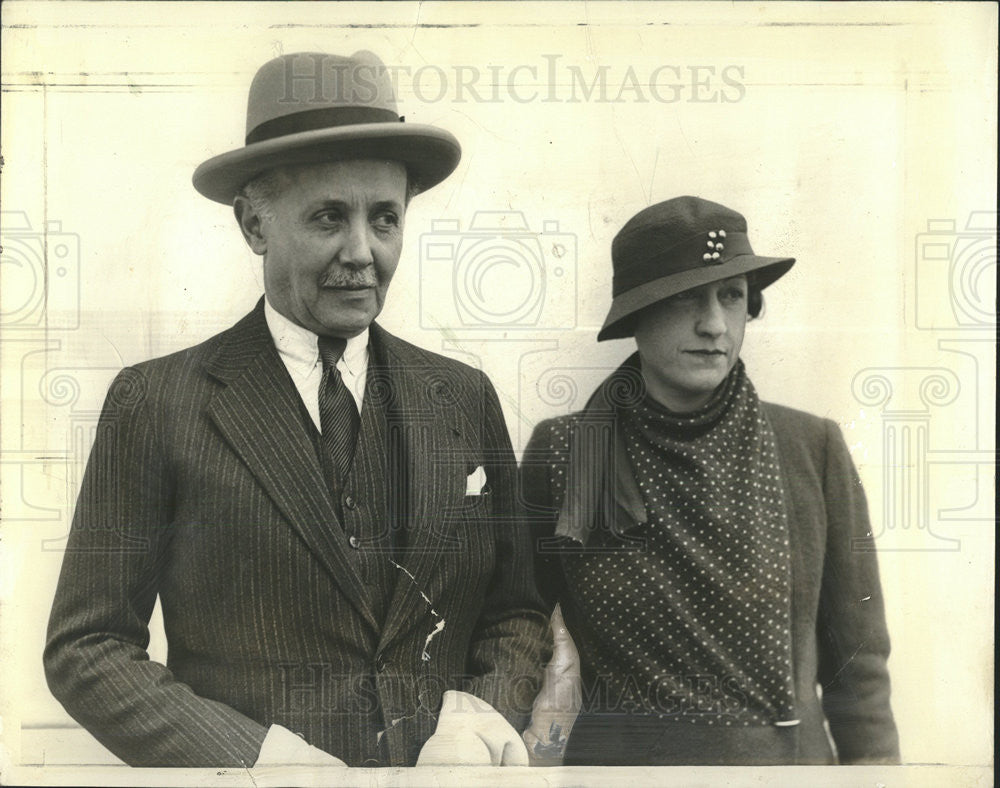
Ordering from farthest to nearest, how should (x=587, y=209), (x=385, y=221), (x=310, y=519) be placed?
(x=587, y=209)
(x=385, y=221)
(x=310, y=519)

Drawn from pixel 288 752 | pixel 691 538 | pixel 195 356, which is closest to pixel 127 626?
pixel 288 752

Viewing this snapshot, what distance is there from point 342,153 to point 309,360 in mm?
513

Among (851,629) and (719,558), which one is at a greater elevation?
(719,558)

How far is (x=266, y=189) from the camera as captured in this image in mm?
2629

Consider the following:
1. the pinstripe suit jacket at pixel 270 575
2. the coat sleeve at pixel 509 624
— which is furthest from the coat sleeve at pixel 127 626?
the coat sleeve at pixel 509 624

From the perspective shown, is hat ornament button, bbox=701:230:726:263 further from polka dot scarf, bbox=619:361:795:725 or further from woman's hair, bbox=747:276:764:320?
polka dot scarf, bbox=619:361:795:725

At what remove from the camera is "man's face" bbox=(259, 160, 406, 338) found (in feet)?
8.49

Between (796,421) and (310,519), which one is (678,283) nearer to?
(796,421)

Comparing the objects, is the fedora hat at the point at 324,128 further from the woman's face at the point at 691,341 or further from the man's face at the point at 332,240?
the woman's face at the point at 691,341

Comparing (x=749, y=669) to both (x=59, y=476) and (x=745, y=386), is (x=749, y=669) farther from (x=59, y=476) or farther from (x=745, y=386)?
(x=59, y=476)

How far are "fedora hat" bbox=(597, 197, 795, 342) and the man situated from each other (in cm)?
46

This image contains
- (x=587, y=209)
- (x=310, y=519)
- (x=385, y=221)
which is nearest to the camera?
(x=310, y=519)

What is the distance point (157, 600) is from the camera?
104 inches

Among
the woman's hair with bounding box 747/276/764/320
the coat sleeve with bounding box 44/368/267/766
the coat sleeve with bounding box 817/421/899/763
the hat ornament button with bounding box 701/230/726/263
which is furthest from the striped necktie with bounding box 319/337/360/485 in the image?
the coat sleeve with bounding box 817/421/899/763
